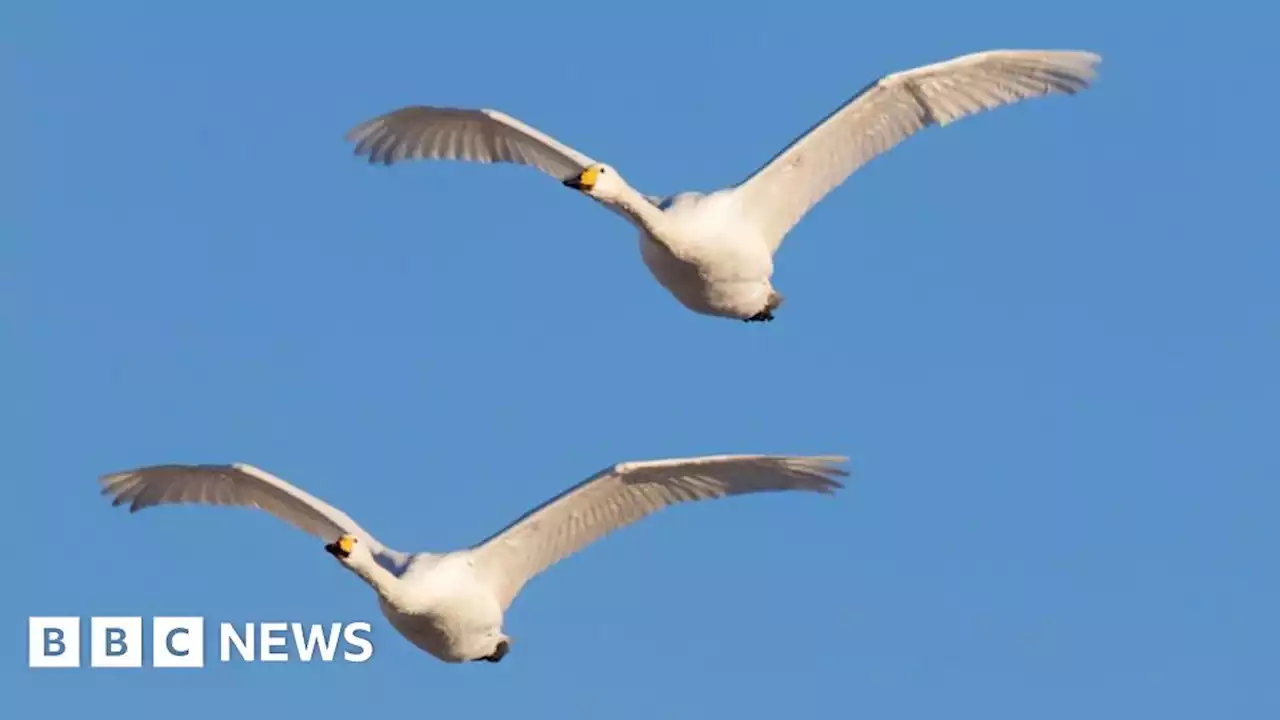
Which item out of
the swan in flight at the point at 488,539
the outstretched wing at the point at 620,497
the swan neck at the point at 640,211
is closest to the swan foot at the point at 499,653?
the swan in flight at the point at 488,539

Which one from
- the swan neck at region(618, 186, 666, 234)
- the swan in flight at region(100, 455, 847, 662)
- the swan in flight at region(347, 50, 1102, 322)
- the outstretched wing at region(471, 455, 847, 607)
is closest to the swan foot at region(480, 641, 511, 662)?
the swan in flight at region(100, 455, 847, 662)

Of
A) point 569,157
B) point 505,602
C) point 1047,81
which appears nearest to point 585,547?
point 505,602

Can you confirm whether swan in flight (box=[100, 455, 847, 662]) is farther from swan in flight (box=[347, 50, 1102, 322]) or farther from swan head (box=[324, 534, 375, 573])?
swan in flight (box=[347, 50, 1102, 322])

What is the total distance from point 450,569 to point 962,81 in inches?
230

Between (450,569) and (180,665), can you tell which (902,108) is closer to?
(450,569)

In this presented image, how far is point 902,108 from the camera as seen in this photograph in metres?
33.2

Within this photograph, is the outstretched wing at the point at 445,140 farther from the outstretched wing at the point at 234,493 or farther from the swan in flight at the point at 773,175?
the outstretched wing at the point at 234,493

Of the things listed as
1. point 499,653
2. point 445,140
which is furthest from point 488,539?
point 445,140

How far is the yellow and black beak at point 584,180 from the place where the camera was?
32.4m

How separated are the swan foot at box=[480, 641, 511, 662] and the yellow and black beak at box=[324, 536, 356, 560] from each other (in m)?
1.76

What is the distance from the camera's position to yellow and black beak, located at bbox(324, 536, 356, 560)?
32344 mm

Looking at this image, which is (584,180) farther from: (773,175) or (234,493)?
(234,493)

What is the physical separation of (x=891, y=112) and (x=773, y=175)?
3.66ft

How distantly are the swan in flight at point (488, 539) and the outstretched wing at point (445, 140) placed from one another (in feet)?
9.84
